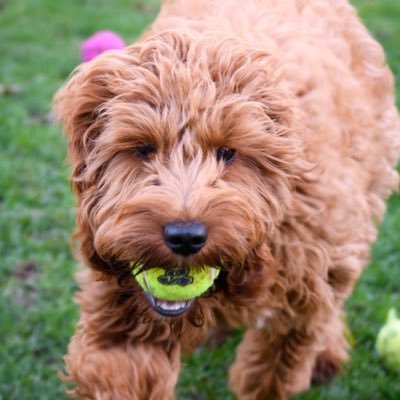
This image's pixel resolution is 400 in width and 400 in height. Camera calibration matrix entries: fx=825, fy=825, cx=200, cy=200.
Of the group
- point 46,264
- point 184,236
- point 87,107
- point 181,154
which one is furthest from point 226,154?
point 46,264

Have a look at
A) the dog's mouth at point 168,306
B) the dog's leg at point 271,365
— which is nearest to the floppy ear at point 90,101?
the dog's mouth at point 168,306

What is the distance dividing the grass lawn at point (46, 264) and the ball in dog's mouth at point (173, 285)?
1.49 meters

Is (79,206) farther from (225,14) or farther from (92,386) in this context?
(225,14)

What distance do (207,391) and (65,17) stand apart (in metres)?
5.78

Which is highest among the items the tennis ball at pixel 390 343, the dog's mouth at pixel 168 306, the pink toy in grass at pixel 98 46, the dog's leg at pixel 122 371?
the dog's mouth at pixel 168 306

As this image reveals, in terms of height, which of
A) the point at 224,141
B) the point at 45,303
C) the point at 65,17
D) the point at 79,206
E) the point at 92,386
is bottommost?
the point at 65,17

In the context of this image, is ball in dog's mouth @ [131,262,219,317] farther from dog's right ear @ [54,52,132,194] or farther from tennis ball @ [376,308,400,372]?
tennis ball @ [376,308,400,372]

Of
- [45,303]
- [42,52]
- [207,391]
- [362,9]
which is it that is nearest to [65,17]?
[42,52]

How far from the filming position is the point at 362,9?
30.5 ft

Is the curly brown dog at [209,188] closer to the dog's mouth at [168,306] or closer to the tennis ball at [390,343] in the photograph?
the dog's mouth at [168,306]

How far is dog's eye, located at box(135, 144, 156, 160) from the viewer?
3131mm

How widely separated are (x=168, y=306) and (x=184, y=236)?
456mm

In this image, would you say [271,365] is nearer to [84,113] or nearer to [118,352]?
[118,352]

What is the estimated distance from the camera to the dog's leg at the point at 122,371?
3.27 meters
